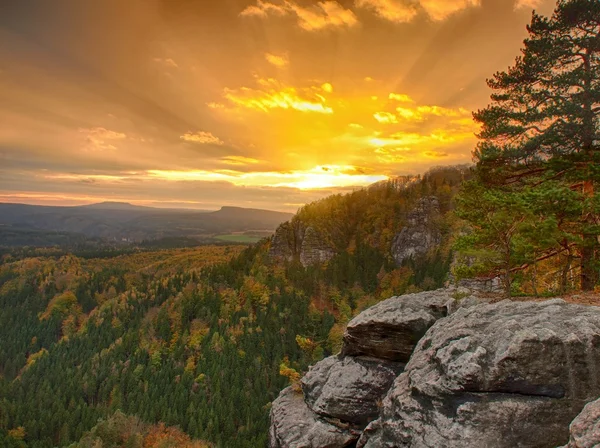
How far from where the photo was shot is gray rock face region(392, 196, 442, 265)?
11162cm

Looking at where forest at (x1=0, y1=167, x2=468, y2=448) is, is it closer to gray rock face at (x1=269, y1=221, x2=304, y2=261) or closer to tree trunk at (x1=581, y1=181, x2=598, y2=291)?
gray rock face at (x1=269, y1=221, x2=304, y2=261)

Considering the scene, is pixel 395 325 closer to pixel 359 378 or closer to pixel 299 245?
pixel 359 378

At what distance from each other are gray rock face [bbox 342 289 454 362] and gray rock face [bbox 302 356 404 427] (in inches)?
23.8

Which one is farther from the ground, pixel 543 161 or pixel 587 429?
pixel 543 161

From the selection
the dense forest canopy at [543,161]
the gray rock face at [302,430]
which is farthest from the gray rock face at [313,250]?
the dense forest canopy at [543,161]

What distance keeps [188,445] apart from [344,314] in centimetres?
5028

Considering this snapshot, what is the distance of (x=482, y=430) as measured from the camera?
35.6ft

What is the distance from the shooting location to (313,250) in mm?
124562

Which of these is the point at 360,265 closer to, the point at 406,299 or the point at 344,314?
the point at 344,314

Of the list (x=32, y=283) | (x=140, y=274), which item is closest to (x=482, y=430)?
(x=140, y=274)

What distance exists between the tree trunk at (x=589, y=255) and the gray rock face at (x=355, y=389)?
9799 mm

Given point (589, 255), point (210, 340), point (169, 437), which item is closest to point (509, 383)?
point (589, 255)

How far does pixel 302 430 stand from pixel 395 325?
27.1 feet

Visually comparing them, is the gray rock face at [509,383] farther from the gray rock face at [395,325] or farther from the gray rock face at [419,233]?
the gray rock face at [419,233]
